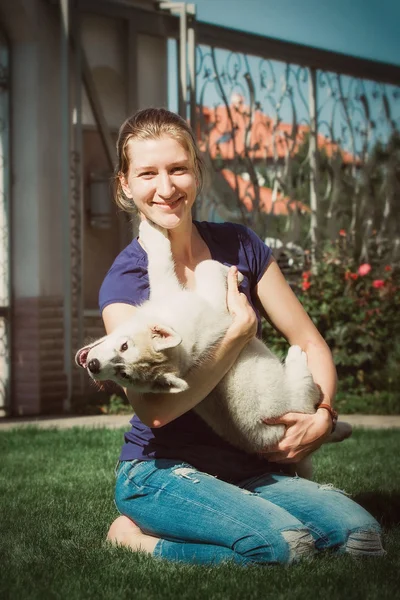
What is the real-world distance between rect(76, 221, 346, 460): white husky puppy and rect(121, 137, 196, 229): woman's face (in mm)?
86

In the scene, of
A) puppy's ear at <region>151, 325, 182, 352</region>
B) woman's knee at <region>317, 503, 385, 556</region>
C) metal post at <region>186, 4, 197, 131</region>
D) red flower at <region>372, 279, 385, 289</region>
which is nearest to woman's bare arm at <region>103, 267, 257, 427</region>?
puppy's ear at <region>151, 325, 182, 352</region>

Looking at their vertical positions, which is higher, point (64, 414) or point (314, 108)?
point (314, 108)

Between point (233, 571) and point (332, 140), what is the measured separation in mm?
8327

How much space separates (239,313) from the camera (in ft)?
11.4

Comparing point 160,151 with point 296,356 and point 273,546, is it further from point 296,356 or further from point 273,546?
point 273,546

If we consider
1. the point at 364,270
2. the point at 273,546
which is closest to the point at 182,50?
the point at 364,270

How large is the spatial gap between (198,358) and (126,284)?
1.53 ft

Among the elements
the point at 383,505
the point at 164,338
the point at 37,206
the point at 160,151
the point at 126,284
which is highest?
the point at 37,206

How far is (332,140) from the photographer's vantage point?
10.9m

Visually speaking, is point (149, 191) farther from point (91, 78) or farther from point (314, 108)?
point (314, 108)

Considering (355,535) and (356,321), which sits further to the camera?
(356,321)

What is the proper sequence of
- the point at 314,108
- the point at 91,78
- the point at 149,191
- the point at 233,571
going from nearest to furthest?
1. the point at 233,571
2. the point at 149,191
3. the point at 91,78
4. the point at 314,108

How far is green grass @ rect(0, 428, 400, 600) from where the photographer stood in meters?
3.14

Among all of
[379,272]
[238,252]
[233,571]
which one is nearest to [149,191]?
[238,252]
